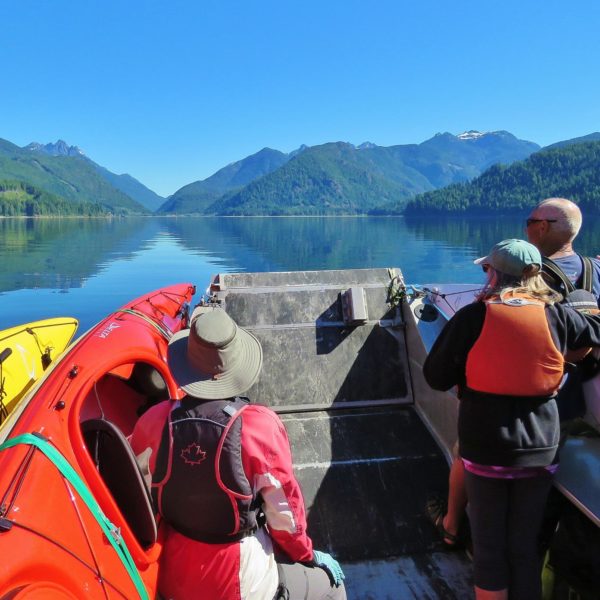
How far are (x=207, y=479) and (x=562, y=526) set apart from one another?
1879 mm

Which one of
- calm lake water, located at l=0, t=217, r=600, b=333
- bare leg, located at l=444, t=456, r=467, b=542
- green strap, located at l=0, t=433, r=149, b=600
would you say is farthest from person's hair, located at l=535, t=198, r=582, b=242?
calm lake water, located at l=0, t=217, r=600, b=333

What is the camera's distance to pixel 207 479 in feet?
5.92

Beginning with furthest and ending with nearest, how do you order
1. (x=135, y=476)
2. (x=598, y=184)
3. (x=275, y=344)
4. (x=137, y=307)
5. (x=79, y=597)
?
1. (x=598, y=184)
2. (x=137, y=307)
3. (x=275, y=344)
4. (x=135, y=476)
5. (x=79, y=597)

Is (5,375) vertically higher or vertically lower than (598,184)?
lower

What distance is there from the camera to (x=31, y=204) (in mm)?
149250

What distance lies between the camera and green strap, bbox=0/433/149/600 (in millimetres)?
1980

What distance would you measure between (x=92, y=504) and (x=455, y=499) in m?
2.14

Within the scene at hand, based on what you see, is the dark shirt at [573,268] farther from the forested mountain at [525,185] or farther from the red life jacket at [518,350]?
the forested mountain at [525,185]

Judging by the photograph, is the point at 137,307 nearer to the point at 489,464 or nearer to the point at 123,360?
the point at 123,360

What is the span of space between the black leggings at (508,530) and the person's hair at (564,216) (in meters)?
1.34

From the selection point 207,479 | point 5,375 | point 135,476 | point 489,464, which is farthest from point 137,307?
point 489,464

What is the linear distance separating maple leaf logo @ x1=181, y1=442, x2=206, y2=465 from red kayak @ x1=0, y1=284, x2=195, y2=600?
13.4 inches

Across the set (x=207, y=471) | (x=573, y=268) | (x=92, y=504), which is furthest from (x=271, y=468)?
(x=573, y=268)

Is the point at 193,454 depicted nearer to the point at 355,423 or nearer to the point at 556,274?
the point at 556,274
